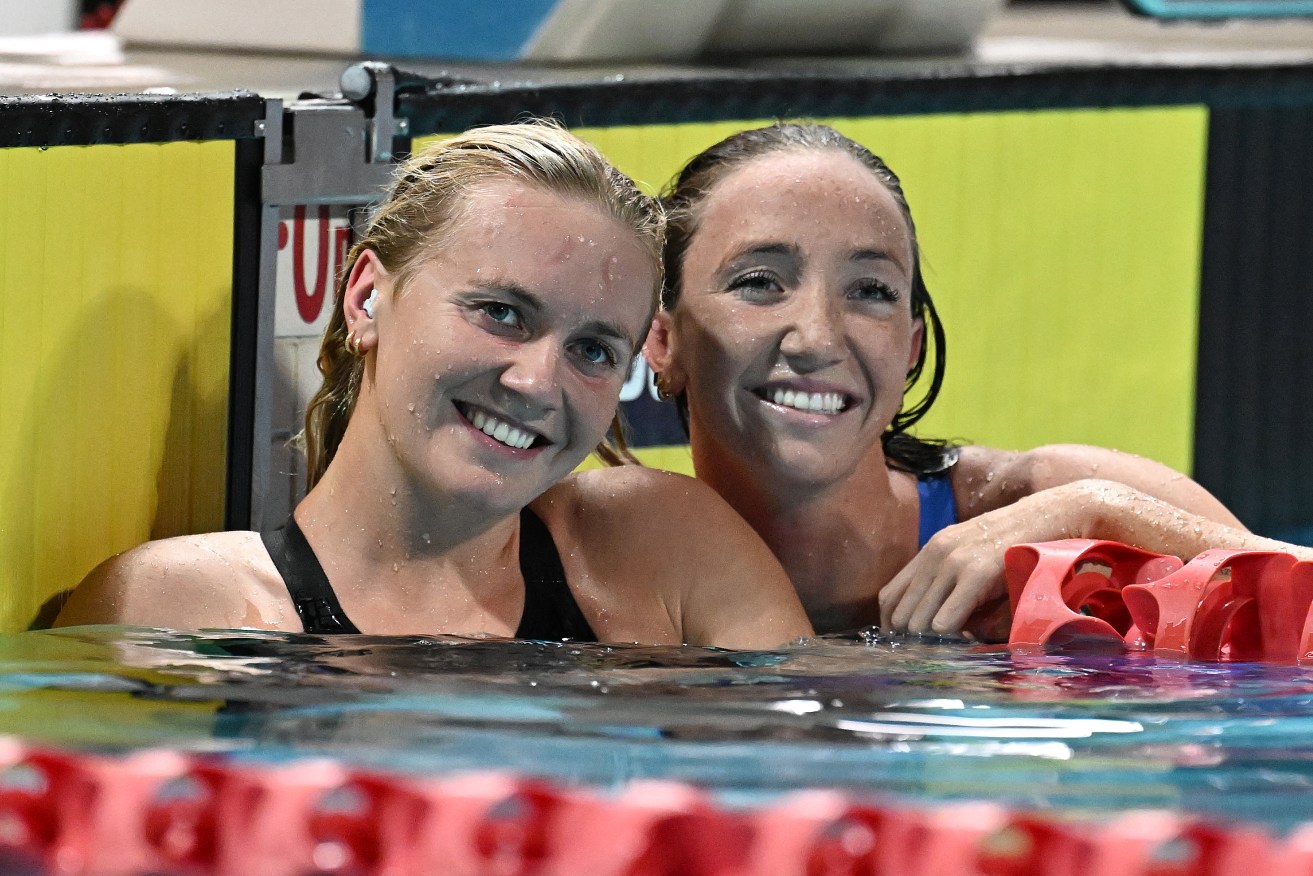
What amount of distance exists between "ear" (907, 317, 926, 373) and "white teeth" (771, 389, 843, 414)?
0.60ft

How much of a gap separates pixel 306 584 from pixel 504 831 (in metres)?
0.64

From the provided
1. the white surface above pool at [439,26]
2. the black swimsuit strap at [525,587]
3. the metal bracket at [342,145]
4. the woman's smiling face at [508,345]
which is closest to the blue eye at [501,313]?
the woman's smiling face at [508,345]

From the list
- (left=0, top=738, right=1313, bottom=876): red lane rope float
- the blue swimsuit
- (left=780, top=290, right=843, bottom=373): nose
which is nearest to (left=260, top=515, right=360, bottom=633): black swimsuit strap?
(left=0, top=738, right=1313, bottom=876): red lane rope float

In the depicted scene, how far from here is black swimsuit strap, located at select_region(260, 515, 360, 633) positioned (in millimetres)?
1646

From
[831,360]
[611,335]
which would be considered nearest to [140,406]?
[611,335]

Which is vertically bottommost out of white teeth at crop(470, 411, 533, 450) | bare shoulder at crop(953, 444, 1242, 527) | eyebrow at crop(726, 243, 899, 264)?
bare shoulder at crop(953, 444, 1242, 527)

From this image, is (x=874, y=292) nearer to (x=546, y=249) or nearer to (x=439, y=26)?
(x=546, y=249)

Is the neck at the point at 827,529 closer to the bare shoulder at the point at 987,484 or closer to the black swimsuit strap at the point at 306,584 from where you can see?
the bare shoulder at the point at 987,484

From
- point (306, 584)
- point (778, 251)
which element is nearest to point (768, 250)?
point (778, 251)

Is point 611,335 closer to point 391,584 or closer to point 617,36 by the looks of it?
point 391,584

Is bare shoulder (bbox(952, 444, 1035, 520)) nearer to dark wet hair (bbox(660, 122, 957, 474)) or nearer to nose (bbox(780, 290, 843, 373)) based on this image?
dark wet hair (bbox(660, 122, 957, 474))

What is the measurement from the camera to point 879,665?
64.3 inches

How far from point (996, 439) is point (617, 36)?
1085mm

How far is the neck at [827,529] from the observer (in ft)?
6.93
